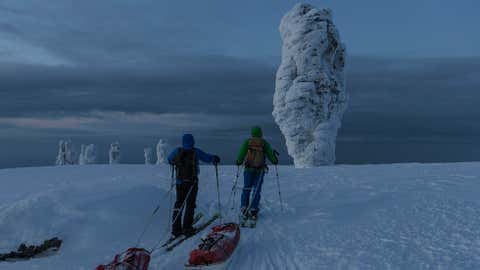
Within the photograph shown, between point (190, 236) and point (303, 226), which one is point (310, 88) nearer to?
point (303, 226)

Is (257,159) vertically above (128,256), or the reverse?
(257,159)

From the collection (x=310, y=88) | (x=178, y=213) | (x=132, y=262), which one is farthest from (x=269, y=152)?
(x=310, y=88)

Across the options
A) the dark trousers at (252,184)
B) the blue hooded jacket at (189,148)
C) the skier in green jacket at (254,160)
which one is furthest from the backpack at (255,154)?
the blue hooded jacket at (189,148)

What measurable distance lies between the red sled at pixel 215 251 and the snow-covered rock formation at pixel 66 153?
80696mm

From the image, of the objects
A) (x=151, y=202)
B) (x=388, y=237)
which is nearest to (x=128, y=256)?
(x=151, y=202)

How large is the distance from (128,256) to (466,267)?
546 centimetres

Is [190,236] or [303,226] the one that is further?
[303,226]

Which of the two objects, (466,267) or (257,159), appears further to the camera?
(257,159)

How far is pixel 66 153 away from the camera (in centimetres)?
8019

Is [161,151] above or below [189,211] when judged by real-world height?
A: below

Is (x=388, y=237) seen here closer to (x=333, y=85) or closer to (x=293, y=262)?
(x=293, y=262)

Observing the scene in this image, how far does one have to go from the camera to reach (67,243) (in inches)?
325

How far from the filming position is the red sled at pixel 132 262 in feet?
19.3

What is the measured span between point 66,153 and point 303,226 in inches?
3194
